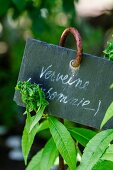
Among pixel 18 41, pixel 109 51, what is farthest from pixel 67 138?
pixel 18 41

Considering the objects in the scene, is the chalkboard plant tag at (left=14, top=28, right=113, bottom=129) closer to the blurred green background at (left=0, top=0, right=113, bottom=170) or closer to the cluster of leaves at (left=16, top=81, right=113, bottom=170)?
the cluster of leaves at (left=16, top=81, right=113, bottom=170)

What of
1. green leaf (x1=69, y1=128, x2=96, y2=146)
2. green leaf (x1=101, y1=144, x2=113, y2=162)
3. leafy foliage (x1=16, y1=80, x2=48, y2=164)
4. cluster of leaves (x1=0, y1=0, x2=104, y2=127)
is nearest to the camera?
green leaf (x1=101, y1=144, x2=113, y2=162)

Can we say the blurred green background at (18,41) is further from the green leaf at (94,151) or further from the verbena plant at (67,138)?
the green leaf at (94,151)

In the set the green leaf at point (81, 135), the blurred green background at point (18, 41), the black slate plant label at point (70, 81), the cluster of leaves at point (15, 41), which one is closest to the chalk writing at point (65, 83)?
the black slate plant label at point (70, 81)

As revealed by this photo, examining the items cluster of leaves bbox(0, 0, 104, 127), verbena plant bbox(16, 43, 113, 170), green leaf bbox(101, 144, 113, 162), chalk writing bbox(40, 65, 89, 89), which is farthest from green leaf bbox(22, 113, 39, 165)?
cluster of leaves bbox(0, 0, 104, 127)

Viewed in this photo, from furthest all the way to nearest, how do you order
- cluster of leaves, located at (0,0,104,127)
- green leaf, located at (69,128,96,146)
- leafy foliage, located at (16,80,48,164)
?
1. cluster of leaves, located at (0,0,104,127)
2. green leaf, located at (69,128,96,146)
3. leafy foliage, located at (16,80,48,164)

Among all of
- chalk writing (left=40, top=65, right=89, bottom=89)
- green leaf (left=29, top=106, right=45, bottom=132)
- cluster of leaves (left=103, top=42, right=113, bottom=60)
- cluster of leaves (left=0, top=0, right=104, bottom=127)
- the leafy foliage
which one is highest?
cluster of leaves (left=103, top=42, right=113, bottom=60)

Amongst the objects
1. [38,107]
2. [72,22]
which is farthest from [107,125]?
[72,22]

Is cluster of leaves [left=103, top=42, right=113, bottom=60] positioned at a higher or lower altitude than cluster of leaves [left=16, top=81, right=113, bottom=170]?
higher
